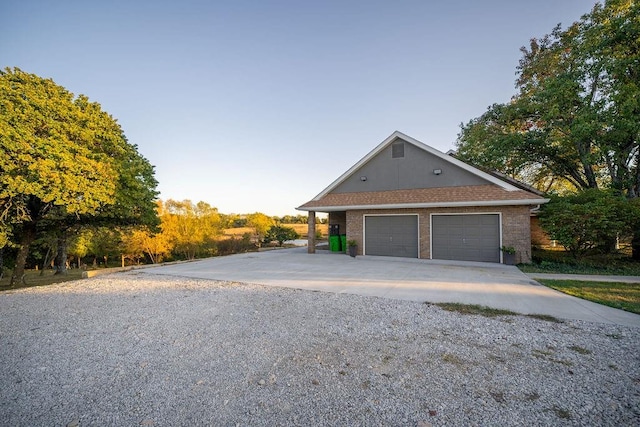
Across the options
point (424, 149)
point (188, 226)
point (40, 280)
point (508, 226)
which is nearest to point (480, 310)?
point (508, 226)

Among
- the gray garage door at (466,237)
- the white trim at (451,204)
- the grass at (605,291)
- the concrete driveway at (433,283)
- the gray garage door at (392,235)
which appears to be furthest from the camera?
the gray garage door at (392,235)

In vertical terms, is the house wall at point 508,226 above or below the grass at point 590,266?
above

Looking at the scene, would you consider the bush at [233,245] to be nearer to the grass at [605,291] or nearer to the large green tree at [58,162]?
the large green tree at [58,162]

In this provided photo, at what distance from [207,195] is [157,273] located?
540 inches

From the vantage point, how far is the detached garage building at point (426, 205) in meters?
10.7

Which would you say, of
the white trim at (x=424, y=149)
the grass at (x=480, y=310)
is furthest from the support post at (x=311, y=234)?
the grass at (x=480, y=310)

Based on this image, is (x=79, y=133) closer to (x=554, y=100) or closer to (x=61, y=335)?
(x=61, y=335)

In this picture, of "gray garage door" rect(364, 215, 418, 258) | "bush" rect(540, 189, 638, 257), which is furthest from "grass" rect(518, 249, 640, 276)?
"gray garage door" rect(364, 215, 418, 258)

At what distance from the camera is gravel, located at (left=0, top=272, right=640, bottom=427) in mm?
2359

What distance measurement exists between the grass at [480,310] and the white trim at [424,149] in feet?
25.1

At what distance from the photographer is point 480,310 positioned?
17.0 ft

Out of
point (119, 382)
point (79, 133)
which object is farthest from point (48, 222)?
point (119, 382)

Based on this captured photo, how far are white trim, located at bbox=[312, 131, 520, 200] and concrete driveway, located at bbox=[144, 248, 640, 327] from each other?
363 centimetres

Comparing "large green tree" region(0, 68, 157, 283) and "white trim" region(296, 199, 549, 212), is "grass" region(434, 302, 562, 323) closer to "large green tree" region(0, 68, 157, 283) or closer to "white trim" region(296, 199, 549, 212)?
"white trim" region(296, 199, 549, 212)
